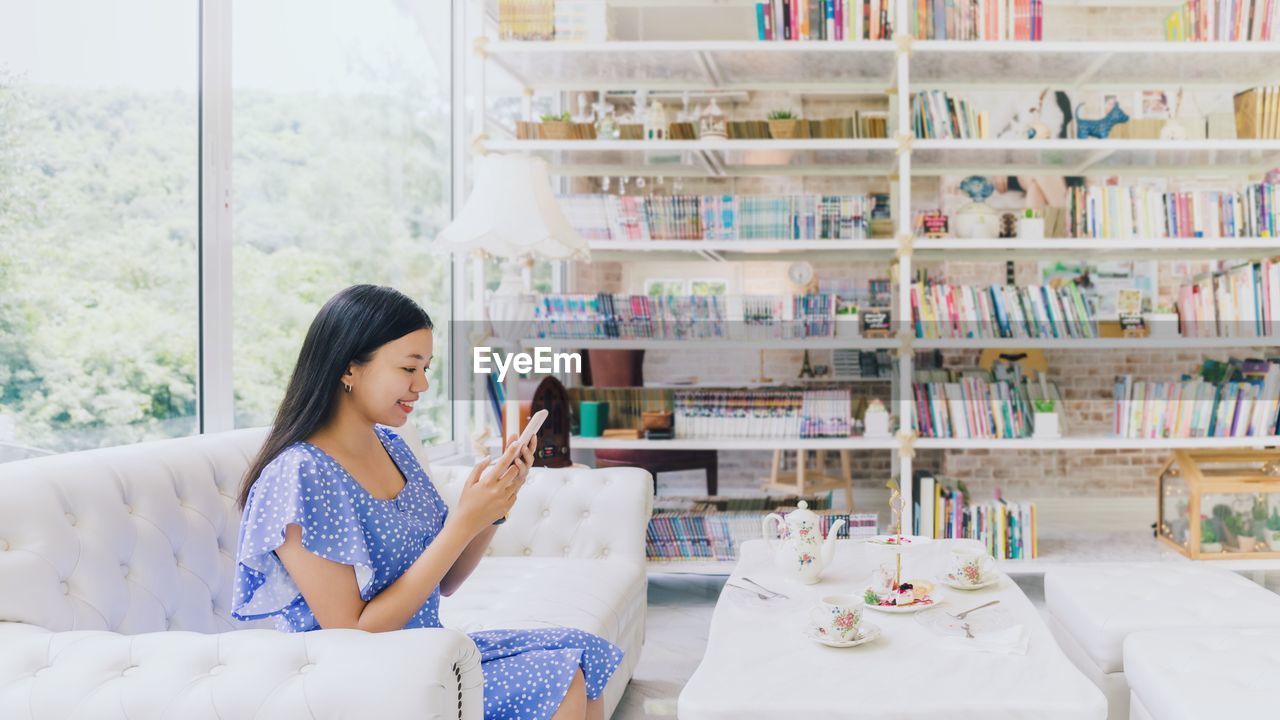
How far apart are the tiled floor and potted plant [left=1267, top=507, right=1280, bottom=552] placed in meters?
0.29

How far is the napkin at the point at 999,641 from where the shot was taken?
1674mm

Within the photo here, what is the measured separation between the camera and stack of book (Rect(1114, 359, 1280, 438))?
372 centimetres

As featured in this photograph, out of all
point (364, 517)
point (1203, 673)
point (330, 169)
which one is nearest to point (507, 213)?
point (330, 169)

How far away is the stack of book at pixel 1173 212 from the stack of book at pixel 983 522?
1.16 meters

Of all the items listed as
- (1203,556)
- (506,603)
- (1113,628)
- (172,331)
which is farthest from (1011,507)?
(172,331)

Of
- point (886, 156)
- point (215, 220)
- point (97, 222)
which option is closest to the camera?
point (97, 222)

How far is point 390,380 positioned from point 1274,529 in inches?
147

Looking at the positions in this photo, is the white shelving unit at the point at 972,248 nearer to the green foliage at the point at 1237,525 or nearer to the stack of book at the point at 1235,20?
the stack of book at the point at 1235,20

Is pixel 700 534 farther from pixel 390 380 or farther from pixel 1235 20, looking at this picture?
pixel 1235 20

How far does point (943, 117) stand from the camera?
12.2 feet

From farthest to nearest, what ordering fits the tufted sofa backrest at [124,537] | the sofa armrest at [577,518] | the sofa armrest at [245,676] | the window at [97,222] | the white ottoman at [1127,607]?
1. the sofa armrest at [577,518]
2. the white ottoman at [1127,607]
3. the window at [97,222]
4. the tufted sofa backrest at [124,537]
5. the sofa armrest at [245,676]

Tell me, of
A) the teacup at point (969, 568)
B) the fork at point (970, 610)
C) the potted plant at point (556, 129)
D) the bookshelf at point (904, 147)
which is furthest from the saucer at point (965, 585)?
the potted plant at point (556, 129)

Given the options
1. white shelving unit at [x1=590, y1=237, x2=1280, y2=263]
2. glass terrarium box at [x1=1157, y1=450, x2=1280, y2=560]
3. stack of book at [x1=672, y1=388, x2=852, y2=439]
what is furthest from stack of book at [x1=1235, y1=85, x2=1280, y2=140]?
stack of book at [x1=672, y1=388, x2=852, y2=439]

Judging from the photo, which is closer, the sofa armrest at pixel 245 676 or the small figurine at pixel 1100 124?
the sofa armrest at pixel 245 676
